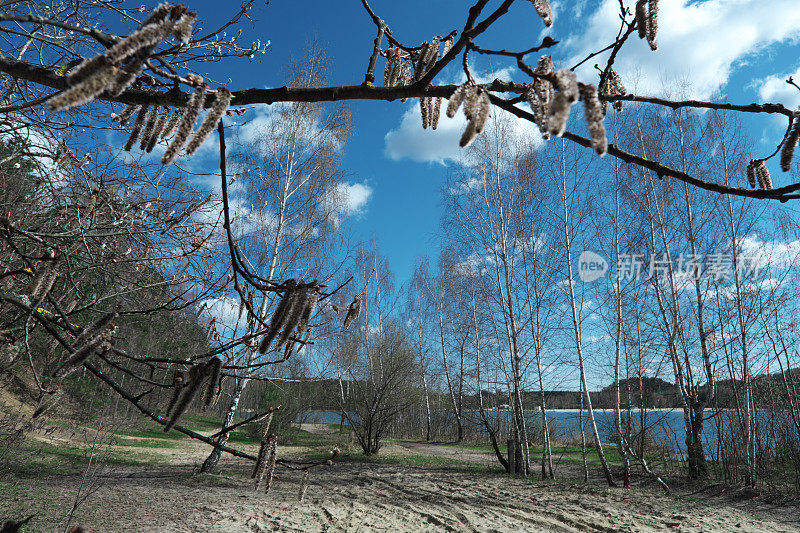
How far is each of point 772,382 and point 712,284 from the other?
8.23 ft

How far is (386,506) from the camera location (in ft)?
22.6

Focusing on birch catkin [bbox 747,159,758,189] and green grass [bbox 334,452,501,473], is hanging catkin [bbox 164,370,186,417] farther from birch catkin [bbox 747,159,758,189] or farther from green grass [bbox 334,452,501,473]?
green grass [bbox 334,452,501,473]

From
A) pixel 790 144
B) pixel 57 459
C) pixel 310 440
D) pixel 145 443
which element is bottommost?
pixel 310 440

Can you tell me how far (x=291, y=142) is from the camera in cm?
1030

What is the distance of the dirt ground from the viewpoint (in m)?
5.80

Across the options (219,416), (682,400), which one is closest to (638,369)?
(682,400)

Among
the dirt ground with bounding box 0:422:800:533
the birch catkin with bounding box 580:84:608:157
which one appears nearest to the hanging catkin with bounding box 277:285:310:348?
the birch catkin with bounding box 580:84:608:157

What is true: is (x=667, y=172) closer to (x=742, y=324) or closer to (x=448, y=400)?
(x=742, y=324)

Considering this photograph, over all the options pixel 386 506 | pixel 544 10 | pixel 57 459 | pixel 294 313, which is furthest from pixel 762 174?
pixel 57 459

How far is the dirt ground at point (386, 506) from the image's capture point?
5.80m

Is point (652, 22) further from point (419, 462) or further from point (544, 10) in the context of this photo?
point (419, 462)

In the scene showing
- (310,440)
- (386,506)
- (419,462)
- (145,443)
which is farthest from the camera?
(310,440)

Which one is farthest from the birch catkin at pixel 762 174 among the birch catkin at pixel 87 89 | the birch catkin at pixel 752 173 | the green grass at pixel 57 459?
the green grass at pixel 57 459

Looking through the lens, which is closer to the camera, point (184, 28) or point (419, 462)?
point (184, 28)
